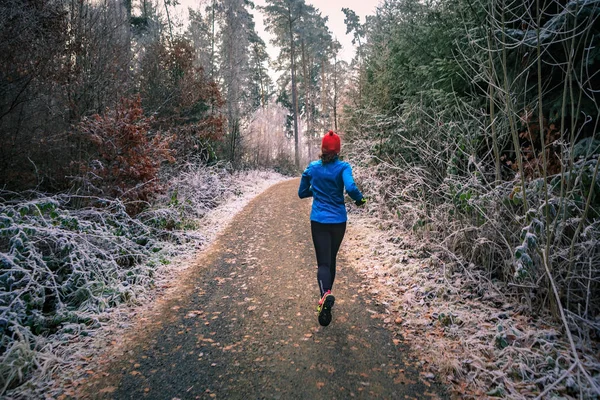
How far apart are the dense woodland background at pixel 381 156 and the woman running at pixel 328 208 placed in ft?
5.91

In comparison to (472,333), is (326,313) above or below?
above

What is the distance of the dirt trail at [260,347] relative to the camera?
2562 millimetres

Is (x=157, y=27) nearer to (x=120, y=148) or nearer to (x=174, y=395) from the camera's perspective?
(x=120, y=148)

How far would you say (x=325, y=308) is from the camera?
3.41 metres

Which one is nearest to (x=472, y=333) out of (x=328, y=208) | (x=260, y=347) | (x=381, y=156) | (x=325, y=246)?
(x=325, y=246)

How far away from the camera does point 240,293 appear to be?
14.6 ft

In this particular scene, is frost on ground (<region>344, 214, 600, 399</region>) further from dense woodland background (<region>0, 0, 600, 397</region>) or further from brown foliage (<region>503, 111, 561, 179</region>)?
brown foliage (<region>503, 111, 561, 179</region>)

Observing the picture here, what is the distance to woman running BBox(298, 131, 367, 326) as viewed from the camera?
3.46 meters

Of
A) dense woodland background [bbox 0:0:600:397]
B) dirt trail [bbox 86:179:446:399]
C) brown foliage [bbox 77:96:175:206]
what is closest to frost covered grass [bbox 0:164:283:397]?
dense woodland background [bbox 0:0:600:397]

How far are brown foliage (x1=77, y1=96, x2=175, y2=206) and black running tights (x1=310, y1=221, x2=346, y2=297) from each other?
15.1 feet

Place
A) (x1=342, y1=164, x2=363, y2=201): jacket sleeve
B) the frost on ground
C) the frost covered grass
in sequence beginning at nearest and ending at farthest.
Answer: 1. the frost on ground
2. the frost covered grass
3. (x1=342, y1=164, x2=363, y2=201): jacket sleeve

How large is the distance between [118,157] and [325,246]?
5.29 m

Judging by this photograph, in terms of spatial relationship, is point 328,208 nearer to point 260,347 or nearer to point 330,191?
point 330,191

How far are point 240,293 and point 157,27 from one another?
20843 millimetres
